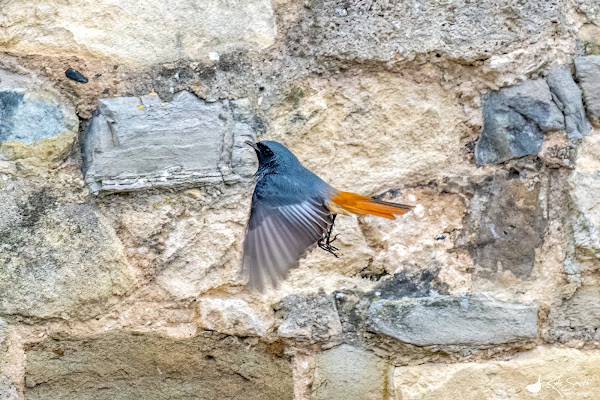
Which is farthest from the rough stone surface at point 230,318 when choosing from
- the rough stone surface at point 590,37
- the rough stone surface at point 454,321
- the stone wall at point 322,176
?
the rough stone surface at point 590,37

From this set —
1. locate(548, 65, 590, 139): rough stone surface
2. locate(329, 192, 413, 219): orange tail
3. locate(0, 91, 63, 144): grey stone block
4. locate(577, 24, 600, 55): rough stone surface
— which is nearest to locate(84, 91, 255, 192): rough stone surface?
locate(0, 91, 63, 144): grey stone block

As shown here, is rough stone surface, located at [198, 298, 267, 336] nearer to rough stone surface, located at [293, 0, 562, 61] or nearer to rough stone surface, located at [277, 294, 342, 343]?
rough stone surface, located at [277, 294, 342, 343]

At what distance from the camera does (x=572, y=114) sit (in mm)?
2018

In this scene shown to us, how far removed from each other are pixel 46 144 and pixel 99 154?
0.14 m

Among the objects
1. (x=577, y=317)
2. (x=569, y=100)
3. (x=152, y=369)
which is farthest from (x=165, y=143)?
(x=577, y=317)

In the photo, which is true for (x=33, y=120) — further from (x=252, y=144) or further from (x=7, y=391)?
(x=7, y=391)

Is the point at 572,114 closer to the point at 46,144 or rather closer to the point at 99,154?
the point at 99,154

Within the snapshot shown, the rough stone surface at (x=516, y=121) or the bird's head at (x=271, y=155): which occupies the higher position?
the rough stone surface at (x=516, y=121)

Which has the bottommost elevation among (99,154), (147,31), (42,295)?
(42,295)

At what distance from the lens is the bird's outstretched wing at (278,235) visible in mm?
1926

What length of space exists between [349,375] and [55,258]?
2.87 feet

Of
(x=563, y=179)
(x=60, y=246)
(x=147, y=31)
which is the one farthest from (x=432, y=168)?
(x=60, y=246)

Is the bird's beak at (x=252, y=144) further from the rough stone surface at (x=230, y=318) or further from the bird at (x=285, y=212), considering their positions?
the rough stone surface at (x=230, y=318)

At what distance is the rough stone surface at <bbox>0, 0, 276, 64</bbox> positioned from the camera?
193 cm
